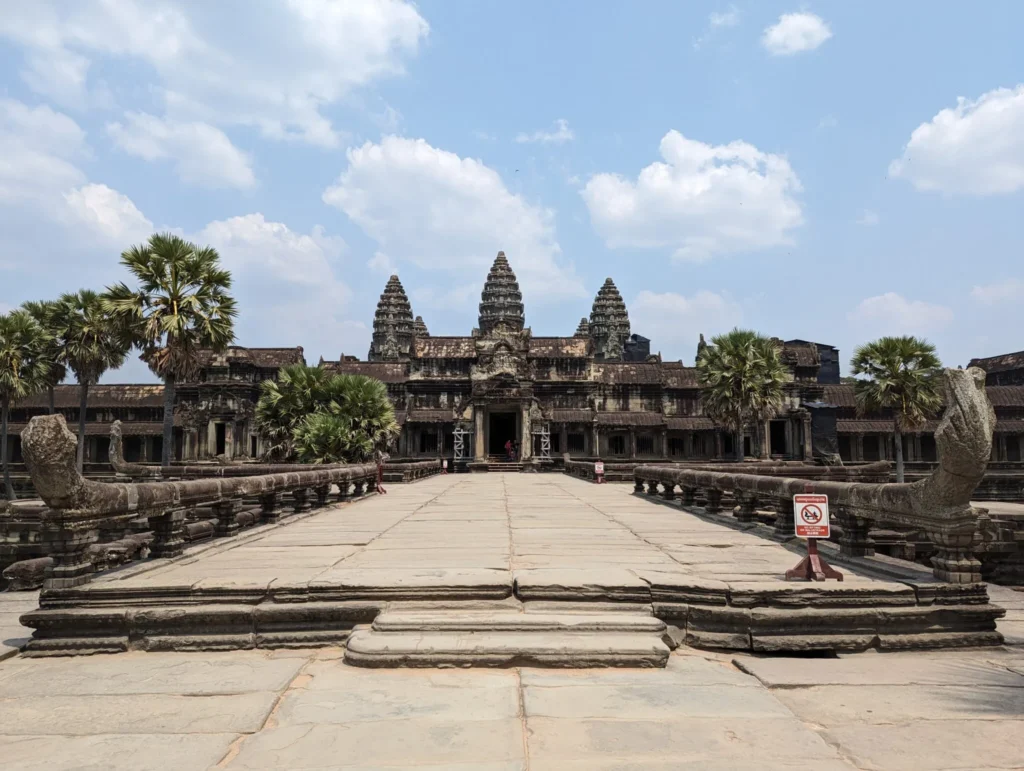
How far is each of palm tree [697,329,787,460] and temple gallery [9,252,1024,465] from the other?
1069 centimetres

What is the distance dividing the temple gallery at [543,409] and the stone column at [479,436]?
0.45 metres

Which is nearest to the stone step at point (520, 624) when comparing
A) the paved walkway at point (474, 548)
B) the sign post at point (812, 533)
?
the paved walkway at point (474, 548)

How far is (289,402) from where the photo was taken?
25.3 meters

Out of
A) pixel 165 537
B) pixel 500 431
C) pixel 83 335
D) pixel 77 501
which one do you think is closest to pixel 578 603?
pixel 77 501

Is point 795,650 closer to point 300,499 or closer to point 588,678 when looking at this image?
point 588,678

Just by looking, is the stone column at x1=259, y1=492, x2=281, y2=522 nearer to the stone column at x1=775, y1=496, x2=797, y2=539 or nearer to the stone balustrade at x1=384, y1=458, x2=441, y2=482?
the stone column at x1=775, y1=496, x2=797, y2=539

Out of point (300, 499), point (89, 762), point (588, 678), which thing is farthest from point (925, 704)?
point (300, 499)

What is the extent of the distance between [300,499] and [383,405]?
42.0 feet

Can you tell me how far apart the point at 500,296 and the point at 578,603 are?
64071mm

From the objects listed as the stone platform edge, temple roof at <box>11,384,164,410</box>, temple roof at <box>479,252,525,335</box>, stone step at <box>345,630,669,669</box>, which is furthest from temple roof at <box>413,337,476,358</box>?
stone step at <box>345,630,669,669</box>

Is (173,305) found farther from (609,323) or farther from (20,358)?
(609,323)

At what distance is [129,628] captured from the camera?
16.7 ft

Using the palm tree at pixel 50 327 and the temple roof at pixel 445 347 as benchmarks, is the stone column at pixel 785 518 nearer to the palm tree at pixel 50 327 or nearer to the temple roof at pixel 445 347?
the palm tree at pixel 50 327

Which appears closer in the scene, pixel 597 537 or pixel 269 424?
pixel 597 537
